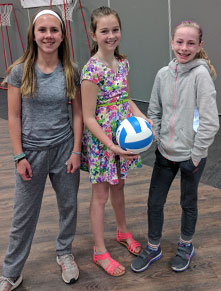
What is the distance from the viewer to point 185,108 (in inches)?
63.2

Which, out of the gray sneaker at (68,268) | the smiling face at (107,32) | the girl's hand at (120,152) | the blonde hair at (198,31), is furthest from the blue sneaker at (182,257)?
the smiling face at (107,32)

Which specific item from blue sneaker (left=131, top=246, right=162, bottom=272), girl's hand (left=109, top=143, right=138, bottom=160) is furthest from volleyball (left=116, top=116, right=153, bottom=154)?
blue sneaker (left=131, top=246, right=162, bottom=272)

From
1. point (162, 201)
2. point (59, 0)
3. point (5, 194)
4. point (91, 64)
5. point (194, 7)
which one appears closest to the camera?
point (91, 64)

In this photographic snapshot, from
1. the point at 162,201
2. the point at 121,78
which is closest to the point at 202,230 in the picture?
the point at 162,201

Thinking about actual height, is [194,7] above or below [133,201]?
above

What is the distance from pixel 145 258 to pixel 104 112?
78 centimetres

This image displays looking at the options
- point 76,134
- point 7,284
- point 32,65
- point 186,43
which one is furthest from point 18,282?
point 186,43

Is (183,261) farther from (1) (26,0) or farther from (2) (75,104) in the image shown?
(1) (26,0)

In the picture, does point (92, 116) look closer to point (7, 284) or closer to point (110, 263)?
point (110, 263)

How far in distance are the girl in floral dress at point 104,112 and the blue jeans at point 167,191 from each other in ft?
0.43

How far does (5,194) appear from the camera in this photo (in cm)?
284

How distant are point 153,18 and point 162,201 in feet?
12.2

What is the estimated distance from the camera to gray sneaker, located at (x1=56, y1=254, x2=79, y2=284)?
1774 millimetres

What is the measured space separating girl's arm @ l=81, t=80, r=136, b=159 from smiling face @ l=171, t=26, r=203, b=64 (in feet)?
1.30
